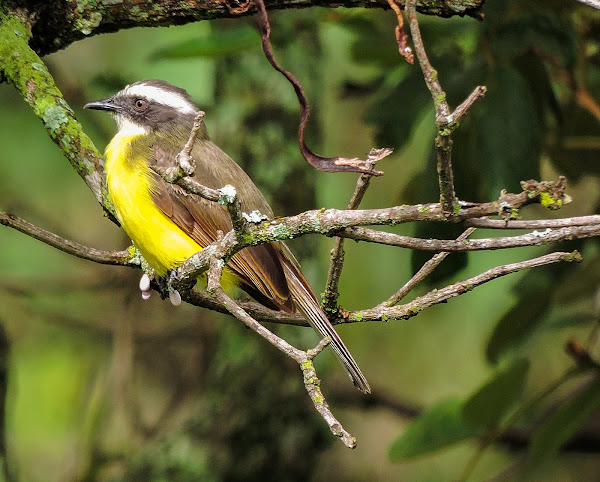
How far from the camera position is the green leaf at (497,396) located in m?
3.24

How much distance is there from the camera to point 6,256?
629 centimetres

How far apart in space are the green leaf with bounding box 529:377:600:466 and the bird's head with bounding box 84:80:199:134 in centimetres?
203

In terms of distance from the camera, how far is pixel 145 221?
3.19 metres

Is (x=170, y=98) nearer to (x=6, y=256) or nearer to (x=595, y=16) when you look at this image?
(x=595, y=16)

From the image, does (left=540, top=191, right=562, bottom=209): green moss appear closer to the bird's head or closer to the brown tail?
the brown tail

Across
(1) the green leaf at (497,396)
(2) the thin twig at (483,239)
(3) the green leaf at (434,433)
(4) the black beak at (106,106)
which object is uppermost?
(4) the black beak at (106,106)

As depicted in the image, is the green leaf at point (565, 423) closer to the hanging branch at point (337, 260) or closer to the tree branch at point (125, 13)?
the hanging branch at point (337, 260)

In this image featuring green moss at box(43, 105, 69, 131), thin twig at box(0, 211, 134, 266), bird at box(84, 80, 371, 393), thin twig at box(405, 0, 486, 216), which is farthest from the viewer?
bird at box(84, 80, 371, 393)

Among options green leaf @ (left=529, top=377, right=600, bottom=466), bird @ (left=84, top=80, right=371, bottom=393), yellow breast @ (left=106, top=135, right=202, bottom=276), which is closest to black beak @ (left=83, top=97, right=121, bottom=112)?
bird @ (left=84, top=80, right=371, bottom=393)

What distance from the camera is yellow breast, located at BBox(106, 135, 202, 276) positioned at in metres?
3.14

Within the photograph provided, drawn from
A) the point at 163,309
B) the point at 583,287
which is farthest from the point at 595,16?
the point at 163,309

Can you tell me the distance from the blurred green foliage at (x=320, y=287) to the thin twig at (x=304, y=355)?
3.58ft

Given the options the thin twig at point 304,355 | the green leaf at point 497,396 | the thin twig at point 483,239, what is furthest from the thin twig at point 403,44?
the green leaf at point 497,396

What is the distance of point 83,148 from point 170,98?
1017 millimetres
